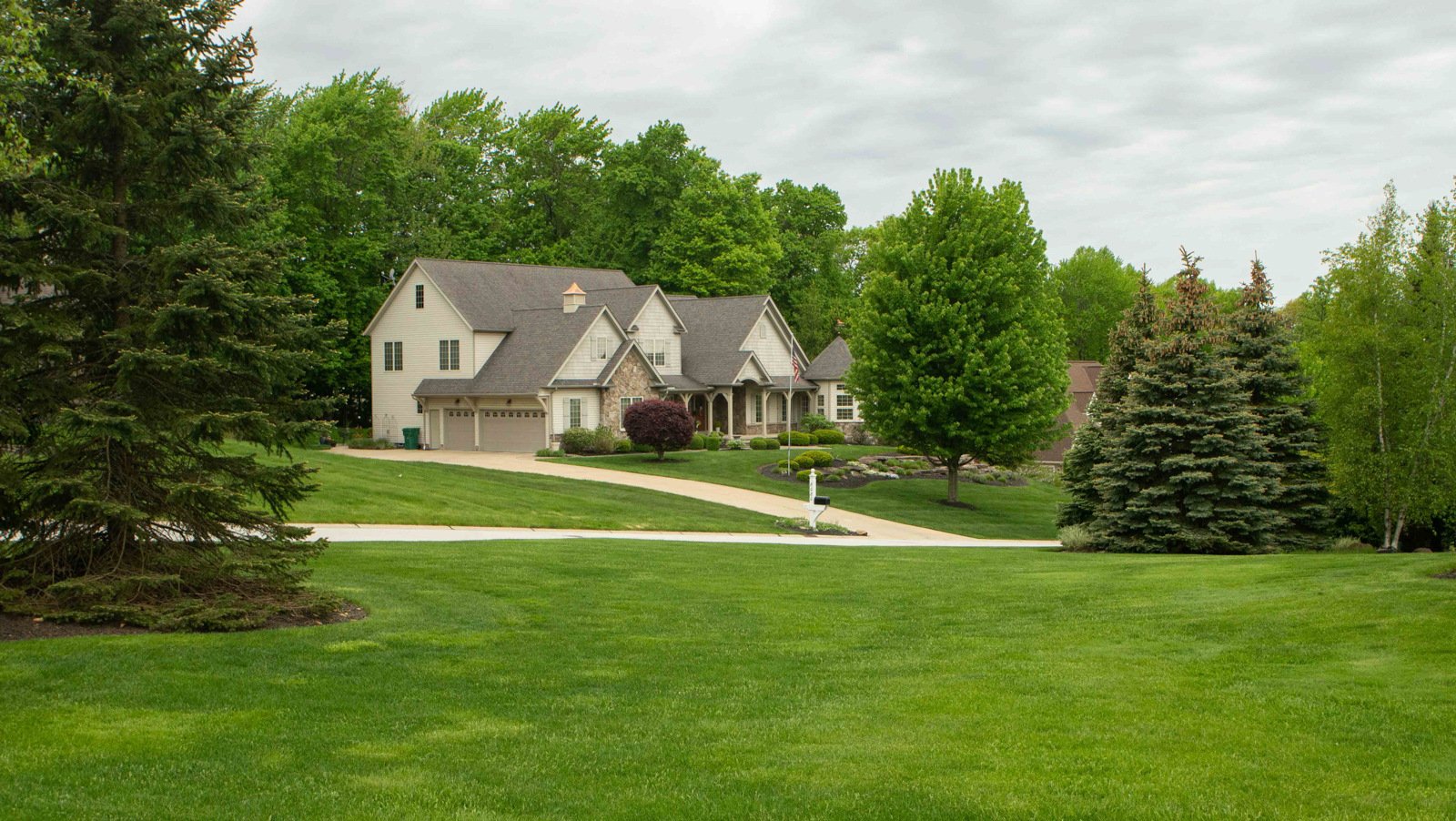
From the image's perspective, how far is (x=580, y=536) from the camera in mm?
24141

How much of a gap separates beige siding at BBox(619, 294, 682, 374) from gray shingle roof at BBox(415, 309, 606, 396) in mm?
2696

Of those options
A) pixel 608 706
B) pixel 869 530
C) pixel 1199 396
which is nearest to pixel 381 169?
pixel 869 530

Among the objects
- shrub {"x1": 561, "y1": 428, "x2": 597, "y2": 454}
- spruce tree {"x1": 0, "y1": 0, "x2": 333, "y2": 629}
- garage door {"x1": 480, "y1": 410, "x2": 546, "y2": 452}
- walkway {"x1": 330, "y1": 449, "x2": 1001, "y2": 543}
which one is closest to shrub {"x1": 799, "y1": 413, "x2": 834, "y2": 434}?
shrub {"x1": 561, "y1": 428, "x2": 597, "y2": 454}

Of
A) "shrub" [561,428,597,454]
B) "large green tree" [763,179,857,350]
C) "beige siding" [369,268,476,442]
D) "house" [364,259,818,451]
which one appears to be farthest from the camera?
"large green tree" [763,179,857,350]

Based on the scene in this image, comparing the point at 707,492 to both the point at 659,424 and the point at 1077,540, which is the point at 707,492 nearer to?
the point at 659,424

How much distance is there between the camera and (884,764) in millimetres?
7637

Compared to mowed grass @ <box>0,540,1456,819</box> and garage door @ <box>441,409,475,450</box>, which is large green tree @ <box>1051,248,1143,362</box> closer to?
garage door @ <box>441,409,475,450</box>

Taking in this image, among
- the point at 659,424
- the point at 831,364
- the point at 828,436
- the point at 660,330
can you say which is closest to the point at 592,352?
the point at 660,330

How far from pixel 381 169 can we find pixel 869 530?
36.4 meters

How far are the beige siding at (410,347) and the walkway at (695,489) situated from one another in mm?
4998

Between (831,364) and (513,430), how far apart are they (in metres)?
17.4

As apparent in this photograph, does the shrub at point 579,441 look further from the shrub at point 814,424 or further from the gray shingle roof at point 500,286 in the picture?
the shrub at point 814,424

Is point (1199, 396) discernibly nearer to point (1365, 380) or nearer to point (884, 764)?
point (1365, 380)

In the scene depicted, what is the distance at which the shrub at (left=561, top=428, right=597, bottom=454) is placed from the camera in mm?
46250
